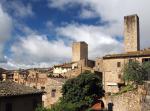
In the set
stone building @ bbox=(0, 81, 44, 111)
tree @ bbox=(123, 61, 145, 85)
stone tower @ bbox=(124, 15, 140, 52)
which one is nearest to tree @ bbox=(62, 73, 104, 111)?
tree @ bbox=(123, 61, 145, 85)

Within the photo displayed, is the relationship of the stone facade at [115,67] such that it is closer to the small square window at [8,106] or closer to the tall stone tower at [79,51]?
the small square window at [8,106]

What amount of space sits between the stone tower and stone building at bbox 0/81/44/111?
26.1 meters

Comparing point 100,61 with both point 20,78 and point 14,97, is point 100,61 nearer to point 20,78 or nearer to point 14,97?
point 20,78

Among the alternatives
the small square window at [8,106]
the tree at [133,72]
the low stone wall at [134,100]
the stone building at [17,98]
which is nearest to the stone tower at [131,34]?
the tree at [133,72]

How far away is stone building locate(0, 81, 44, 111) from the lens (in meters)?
27.7

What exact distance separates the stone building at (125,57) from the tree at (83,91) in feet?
32.8

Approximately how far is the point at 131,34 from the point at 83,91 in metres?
21.3

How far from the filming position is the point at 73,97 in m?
→ 37.2

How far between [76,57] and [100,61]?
42.5 feet

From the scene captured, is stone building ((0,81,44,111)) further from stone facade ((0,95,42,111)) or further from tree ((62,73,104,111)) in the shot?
tree ((62,73,104,111))

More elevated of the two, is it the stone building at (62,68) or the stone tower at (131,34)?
the stone tower at (131,34)

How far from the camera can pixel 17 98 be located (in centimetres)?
2912

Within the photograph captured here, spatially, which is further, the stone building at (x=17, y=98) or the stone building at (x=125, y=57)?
the stone building at (x=125, y=57)

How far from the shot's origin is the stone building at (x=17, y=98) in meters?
27.7
